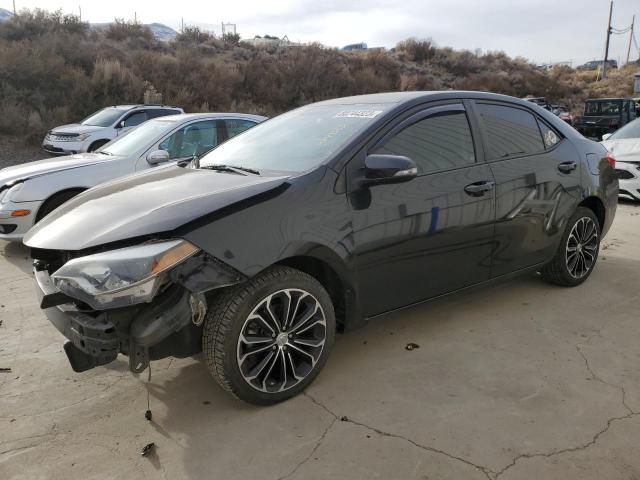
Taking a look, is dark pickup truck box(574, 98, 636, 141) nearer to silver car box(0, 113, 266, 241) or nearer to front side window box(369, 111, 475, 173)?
silver car box(0, 113, 266, 241)

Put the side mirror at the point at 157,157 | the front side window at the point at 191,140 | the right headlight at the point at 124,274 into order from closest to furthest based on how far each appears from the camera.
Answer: the right headlight at the point at 124,274
the side mirror at the point at 157,157
the front side window at the point at 191,140

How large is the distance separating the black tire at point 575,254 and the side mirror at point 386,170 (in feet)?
6.67

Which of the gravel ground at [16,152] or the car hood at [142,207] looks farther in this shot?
the gravel ground at [16,152]

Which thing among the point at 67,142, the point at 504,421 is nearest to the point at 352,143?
the point at 504,421

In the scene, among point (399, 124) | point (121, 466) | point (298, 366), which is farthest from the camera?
point (399, 124)

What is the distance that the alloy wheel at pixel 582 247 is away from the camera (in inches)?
177

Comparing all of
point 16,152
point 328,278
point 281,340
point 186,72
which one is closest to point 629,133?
point 328,278

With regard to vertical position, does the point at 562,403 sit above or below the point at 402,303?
below

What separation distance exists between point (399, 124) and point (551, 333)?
1842mm

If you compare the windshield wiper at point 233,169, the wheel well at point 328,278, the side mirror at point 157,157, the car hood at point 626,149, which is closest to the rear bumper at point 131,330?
the wheel well at point 328,278

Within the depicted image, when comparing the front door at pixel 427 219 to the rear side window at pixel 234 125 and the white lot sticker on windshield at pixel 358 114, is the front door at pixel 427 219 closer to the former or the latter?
the white lot sticker on windshield at pixel 358 114

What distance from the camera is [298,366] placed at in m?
2.99

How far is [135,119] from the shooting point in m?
12.3

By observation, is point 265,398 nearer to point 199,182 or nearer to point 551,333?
point 199,182
